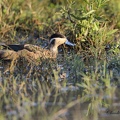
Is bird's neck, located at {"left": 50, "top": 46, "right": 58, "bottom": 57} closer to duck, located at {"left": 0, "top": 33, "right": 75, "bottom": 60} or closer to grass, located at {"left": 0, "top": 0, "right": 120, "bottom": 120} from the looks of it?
duck, located at {"left": 0, "top": 33, "right": 75, "bottom": 60}

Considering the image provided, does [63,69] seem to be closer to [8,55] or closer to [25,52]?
[25,52]

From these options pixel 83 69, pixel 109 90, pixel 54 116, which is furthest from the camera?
pixel 83 69

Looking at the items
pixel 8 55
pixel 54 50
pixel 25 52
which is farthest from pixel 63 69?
pixel 54 50

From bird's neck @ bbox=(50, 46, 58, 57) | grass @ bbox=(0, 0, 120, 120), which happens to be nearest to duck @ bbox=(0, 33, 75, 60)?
bird's neck @ bbox=(50, 46, 58, 57)

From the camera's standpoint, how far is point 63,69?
7.88 metres

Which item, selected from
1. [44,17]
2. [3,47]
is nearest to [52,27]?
[44,17]

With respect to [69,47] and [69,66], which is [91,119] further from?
[69,47]

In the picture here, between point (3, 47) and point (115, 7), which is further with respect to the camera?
point (115, 7)

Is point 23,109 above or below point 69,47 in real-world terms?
below

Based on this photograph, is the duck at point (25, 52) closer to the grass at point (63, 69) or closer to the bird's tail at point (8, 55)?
the bird's tail at point (8, 55)

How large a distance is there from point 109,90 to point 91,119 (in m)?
1.13

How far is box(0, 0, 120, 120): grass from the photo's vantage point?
575 centimetres

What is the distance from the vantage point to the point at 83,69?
303 inches

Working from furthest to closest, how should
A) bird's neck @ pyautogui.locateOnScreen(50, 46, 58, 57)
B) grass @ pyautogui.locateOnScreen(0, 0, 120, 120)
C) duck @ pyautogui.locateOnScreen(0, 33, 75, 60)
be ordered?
bird's neck @ pyautogui.locateOnScreen(50, 46, 58, 57) < duck @ pyautogui.locateOnScreen(0, 33, 75, 60) < grass @ pyautogui.locateOnScreen(0, 0, 120, 120)
